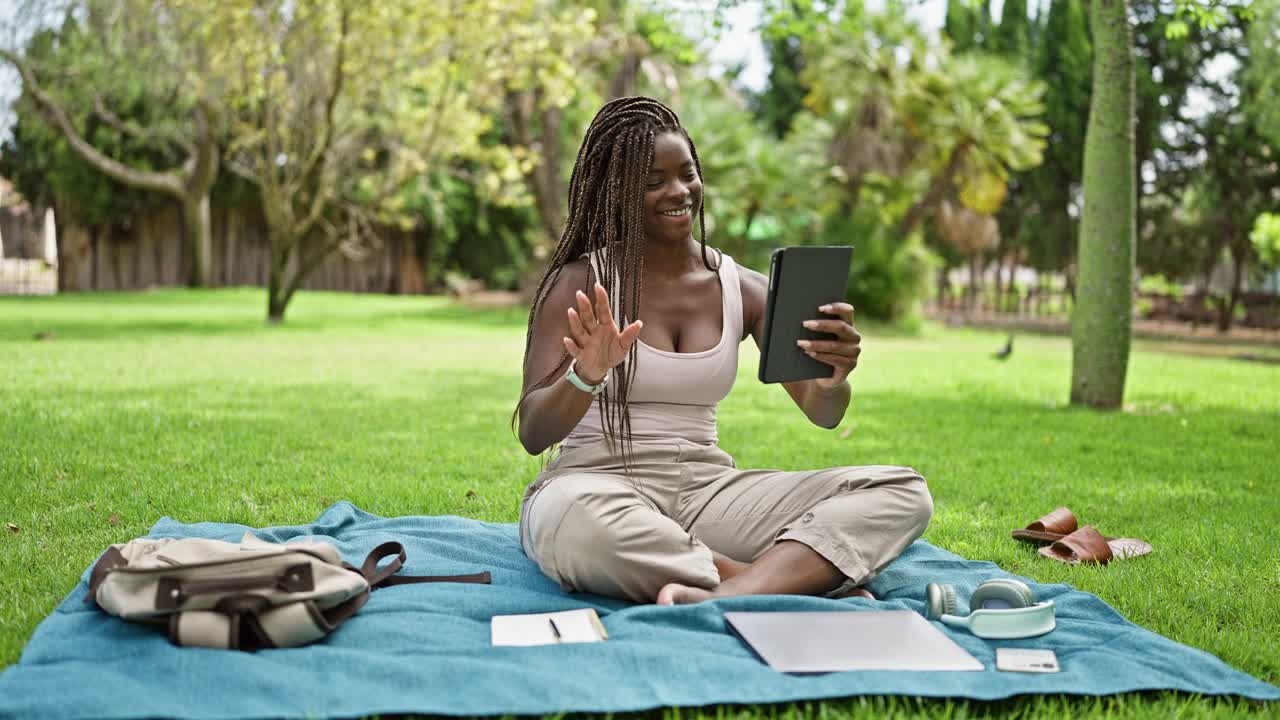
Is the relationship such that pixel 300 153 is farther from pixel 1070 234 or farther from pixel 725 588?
pixel 1070 234

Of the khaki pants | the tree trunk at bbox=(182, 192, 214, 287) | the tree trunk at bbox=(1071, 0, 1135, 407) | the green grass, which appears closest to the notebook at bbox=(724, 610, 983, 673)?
the green grass

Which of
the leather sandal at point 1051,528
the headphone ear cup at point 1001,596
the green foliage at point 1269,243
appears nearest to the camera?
the headphone ear cup at point 1001,596

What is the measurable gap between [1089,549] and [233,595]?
9.84 feet

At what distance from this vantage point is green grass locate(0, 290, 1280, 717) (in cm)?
368

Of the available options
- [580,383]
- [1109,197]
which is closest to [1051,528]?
[580,383]

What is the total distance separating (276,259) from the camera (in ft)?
56.5

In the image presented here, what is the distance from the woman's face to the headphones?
53.1 inches

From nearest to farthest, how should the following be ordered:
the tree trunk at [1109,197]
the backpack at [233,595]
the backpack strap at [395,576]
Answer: the backpack at [233,595]
the backpack strap at [395,576]
the tree trunk at [1109,197]

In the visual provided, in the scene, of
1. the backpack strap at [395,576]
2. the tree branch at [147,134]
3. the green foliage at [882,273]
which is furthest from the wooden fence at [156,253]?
the backpack strap at [395,576]

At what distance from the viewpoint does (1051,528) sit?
448cm

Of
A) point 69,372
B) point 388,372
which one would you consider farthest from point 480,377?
point 69,372

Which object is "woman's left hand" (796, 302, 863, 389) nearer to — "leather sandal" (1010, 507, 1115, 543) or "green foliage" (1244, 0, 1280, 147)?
"leather sandal" (1010, 507, 1115, 543)

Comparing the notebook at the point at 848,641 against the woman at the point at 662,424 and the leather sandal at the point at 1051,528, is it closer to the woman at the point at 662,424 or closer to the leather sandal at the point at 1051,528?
the woman at the point at 662,424

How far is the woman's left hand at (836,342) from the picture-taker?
134 inches
